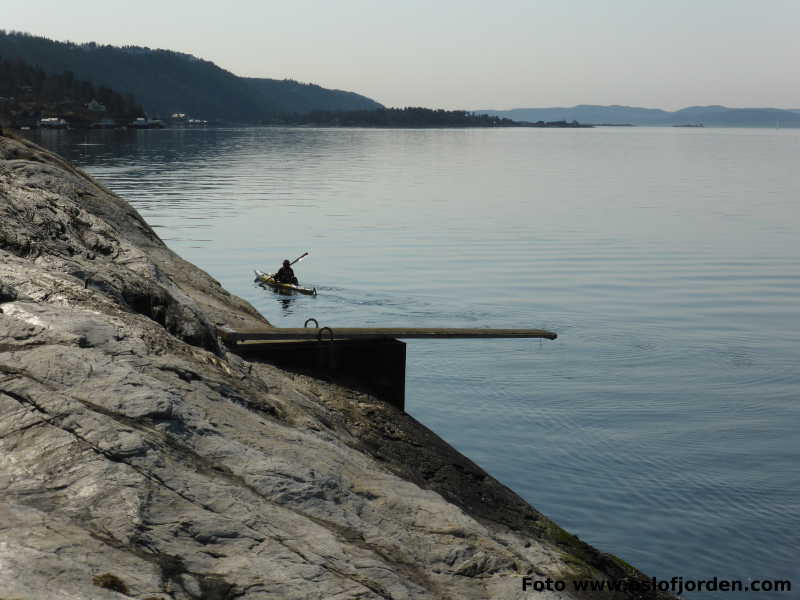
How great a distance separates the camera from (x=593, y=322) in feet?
90.5

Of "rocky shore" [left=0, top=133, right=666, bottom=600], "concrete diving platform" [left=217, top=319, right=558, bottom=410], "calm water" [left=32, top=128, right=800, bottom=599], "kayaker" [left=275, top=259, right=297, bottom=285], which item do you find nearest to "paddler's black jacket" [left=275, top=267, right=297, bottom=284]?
"kayaker" [left=275, top=259, right=297, bottom=285]

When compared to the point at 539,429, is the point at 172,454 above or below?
above

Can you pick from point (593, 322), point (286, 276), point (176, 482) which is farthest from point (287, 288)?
point (176, 482)

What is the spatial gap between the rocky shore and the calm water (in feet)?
13.9

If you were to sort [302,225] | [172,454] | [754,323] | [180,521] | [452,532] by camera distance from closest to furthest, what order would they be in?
[180,521], [172,454], [452,532], [754,323], [302,225]

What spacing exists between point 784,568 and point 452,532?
24.9 feet

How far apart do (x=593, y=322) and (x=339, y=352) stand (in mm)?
14798

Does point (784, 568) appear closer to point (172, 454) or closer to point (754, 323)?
point (172, 454)

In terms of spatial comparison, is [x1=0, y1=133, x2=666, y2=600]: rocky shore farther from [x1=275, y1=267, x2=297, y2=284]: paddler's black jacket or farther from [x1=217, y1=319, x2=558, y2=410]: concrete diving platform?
[x1=275, y1=267, x2=297, y2=284]: paddler's black jacket

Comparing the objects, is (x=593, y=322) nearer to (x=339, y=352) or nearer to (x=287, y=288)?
(x=287, y=288)

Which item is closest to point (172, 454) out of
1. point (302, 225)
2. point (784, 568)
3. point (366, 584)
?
point (366, 584)

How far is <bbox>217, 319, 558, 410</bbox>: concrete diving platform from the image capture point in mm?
13647

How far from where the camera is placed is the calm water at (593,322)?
14.7 metres

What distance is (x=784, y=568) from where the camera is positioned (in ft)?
41.4
